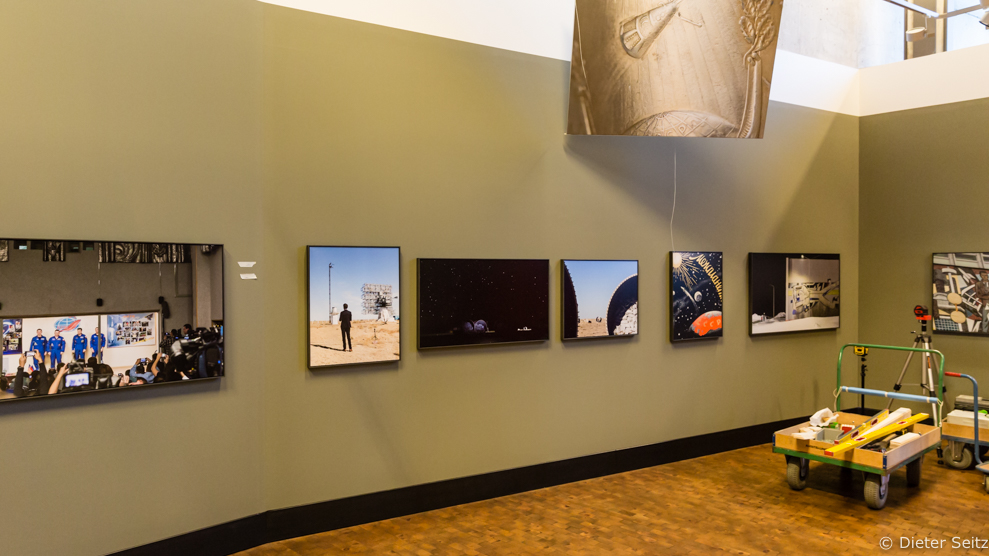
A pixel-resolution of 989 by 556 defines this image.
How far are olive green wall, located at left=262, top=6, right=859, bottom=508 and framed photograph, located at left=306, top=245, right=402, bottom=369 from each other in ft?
0.33

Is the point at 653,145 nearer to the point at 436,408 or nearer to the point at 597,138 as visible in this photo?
the point at 597,138

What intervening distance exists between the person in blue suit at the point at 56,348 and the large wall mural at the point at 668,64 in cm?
405

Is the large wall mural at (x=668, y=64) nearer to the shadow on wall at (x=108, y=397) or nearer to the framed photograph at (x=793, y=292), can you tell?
the framed photograph at (x=793, y=292)

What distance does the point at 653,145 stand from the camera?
6469mm

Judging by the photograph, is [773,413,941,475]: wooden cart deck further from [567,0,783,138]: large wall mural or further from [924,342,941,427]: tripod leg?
[567,0,783,138]: large wall mural

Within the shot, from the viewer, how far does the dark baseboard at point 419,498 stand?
4406mm

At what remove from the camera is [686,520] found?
5.09m

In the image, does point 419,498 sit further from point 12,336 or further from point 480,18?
point 480,18

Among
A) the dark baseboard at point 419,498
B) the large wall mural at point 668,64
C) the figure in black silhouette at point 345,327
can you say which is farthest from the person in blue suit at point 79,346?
the large wall mural at point 668,64

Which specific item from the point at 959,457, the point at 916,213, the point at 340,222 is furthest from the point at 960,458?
the point at 340,222

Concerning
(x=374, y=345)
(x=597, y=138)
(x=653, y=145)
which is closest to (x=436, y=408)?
(x=374, y=345)

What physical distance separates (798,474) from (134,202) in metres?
5.57

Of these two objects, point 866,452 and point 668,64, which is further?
point 668,64

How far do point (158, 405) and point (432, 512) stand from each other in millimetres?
2227
